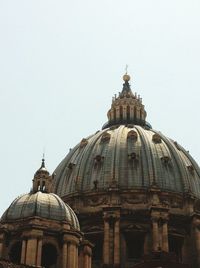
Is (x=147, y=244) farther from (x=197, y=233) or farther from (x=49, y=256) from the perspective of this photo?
(x=49, y=256)

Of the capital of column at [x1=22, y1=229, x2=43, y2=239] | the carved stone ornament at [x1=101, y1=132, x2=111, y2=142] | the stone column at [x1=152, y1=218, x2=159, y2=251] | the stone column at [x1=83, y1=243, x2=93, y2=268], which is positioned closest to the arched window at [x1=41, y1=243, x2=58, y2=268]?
the capital of column at [x1=22, y1=229, x2=43, y2=239]

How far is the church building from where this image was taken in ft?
159

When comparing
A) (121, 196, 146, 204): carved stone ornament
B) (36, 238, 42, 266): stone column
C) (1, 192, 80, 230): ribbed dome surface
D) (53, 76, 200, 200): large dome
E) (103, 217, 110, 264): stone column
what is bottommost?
(36, 238, 42, 266): stone column

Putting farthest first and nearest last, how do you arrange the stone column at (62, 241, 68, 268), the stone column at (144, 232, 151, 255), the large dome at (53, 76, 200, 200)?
the large dome at (53, 76, 200, 200) → the stone column at (144, 232, 151, 255) → the stone column at (62, 241, 68, 268)

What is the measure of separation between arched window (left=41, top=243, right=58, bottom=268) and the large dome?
81.1 feet

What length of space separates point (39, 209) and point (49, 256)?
362 centimetres

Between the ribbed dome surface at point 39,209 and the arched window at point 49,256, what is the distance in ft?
7.48

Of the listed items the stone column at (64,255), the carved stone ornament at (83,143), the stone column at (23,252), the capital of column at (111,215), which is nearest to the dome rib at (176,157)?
the carved stone ornament at (83,143)

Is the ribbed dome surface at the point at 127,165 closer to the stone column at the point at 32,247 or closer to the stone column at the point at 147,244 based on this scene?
the stone column at the point at 147,244

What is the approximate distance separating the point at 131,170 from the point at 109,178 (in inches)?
122

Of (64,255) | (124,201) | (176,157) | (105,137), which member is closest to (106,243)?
(124,201)

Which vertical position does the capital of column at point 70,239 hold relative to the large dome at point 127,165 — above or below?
below

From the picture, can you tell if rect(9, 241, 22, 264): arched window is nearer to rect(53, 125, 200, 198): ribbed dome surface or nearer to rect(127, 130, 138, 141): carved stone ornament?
rect(53, 125, 200, 198): ribbed dome surface

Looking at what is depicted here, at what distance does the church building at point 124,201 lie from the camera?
159 feet
